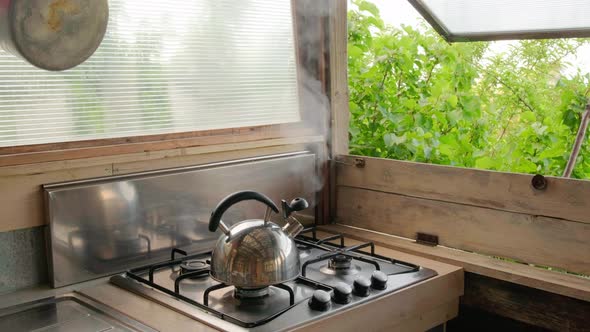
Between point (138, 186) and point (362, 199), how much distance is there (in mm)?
792

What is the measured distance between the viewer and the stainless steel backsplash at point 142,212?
1.61 meters

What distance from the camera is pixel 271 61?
212cm

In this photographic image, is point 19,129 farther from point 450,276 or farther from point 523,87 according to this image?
point 523,87

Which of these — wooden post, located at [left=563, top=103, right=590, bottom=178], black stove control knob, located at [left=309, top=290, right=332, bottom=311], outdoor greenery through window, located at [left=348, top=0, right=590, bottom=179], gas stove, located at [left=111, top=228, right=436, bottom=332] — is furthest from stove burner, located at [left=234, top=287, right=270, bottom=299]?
wooden post, located at [left=563, top=103, right=590, bottom=178]

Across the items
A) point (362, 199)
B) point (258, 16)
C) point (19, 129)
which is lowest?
point (362, 199)

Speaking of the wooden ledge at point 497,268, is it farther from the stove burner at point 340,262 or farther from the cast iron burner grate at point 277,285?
the stove burner at point 340,262

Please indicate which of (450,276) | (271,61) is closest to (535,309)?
(450,276)

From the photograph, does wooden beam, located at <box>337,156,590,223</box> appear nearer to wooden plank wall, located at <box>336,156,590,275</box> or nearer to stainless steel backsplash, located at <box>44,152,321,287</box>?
wooden plank wall, located at <box>336,156,590,275</box>

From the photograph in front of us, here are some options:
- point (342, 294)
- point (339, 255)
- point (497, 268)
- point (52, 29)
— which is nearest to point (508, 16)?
point (497, 268)

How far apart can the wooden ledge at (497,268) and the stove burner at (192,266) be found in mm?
558

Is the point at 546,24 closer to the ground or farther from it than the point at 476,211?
farther from it

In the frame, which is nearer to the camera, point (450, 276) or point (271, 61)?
point (450, 276)

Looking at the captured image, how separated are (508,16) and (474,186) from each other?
50 centimetres

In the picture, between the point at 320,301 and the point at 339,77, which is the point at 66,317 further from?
the point at 339,77
